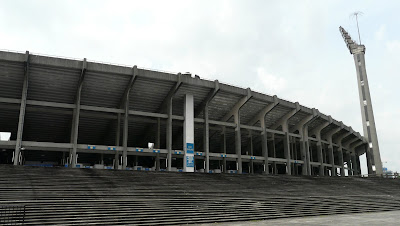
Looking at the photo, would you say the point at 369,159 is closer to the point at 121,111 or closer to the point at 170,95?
the point at 170,95

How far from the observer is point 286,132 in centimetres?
4547

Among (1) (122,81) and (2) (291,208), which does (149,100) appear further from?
(2) (291,208)

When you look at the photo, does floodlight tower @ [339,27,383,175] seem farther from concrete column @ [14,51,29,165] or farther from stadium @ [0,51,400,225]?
concrete column @ [14,51,29,165]

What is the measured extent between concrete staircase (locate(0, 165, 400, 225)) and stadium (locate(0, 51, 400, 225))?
64 millimetres

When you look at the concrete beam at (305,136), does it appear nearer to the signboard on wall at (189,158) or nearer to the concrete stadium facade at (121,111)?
the concrete stadium facade at (121,111)

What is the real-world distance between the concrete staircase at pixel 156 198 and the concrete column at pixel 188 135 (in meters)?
5.99

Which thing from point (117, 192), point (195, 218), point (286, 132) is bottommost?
point (195, 218)

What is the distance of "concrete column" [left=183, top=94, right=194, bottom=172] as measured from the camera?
34219mm

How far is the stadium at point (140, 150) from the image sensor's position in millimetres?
16688

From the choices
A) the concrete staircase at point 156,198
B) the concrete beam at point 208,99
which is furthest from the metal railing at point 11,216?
the concrete beam at point 208,99

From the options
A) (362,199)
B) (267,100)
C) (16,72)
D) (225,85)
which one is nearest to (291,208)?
(362,199)

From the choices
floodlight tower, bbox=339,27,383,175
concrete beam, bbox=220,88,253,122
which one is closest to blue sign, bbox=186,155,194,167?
concrete beam, bbox=220,88,253,122

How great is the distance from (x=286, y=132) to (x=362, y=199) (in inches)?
824

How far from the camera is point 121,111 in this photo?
33.9m
